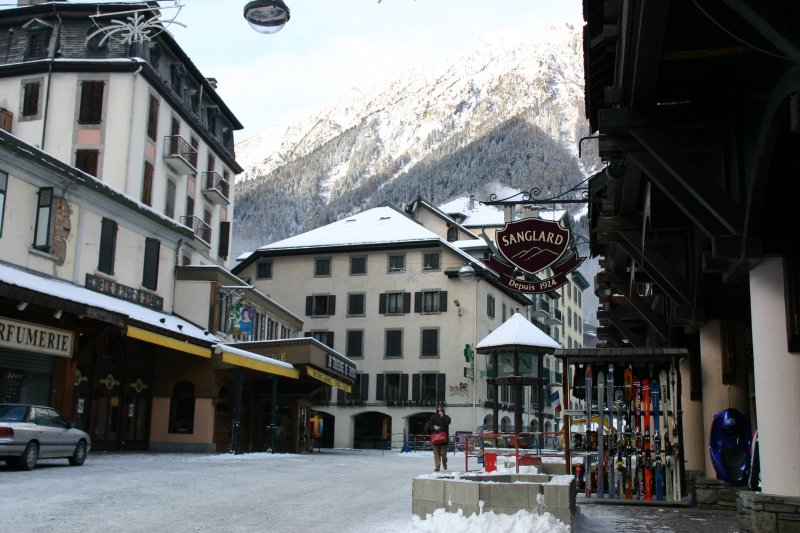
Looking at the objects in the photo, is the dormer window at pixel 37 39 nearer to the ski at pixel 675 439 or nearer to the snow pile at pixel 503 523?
the ski at pixel 675 439

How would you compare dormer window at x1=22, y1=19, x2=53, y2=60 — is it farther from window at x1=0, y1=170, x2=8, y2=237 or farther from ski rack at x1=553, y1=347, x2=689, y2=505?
ski rack at x1=553, y1=347, x2=689, y2=505

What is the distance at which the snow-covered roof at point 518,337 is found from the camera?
98.4 ft

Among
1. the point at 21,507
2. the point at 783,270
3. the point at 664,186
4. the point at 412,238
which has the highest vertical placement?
the point at 412,238

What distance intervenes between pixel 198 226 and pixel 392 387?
20.7 m

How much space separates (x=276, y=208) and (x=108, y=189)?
15895cm

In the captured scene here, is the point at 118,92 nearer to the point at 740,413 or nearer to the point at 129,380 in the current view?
the point at 129,380

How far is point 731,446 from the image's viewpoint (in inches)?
515

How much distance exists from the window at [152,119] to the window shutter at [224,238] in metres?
8.74

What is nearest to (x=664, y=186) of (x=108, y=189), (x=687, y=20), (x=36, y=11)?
(x=687, y=20)

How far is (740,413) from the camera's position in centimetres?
Answer: 1327

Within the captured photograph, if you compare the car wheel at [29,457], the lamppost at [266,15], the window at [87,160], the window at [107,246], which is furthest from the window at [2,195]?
the lamppost at [266,15]

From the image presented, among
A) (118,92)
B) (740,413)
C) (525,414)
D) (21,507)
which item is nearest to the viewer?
(21,507)

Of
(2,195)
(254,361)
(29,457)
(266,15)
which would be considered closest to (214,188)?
(254,361)

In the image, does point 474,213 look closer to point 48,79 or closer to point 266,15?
point 48,79
